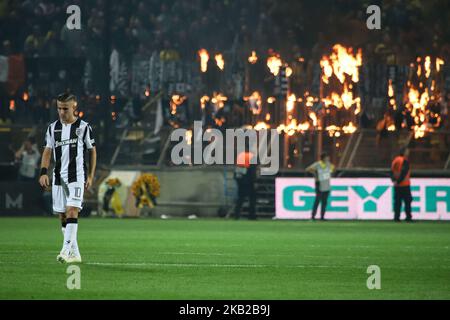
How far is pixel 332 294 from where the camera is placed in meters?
12.2

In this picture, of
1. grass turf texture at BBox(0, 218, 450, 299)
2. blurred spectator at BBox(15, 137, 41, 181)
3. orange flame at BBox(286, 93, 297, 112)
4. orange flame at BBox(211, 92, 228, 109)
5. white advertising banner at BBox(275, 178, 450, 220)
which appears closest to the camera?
grass turf texture at BBox(0, 218, 450, 299)

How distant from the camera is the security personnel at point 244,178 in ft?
105

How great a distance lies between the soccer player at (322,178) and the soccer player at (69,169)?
16025 millimetres

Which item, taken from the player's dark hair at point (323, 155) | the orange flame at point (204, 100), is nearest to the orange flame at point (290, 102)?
the player's dark hair at point (323, 155)

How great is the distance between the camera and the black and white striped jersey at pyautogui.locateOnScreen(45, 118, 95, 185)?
15.7 m

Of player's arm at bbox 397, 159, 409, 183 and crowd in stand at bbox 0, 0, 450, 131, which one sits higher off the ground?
crowd in stand at bbox 0, 0, 450, 131

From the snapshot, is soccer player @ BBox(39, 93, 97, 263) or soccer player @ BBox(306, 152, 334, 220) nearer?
soccer player @ BBox(39, 93, 97, 263)

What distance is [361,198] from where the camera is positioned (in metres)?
32.3

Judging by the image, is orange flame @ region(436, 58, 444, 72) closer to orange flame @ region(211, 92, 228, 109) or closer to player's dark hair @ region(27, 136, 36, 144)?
orange flame @ region(211, 92, 228, 109)

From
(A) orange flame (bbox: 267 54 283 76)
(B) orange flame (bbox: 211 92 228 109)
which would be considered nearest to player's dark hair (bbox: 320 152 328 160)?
(A) orange flame (bbox: 267 54 283 76)

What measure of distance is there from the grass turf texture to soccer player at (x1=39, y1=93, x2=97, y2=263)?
1.76 ft

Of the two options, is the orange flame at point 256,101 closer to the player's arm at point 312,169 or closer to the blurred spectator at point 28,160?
the player's arm at point 312,169

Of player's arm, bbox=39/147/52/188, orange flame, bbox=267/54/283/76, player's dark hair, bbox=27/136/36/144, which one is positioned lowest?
player's arm, bbox=39/147/52/188

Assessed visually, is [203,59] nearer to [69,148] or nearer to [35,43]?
[35,43]
